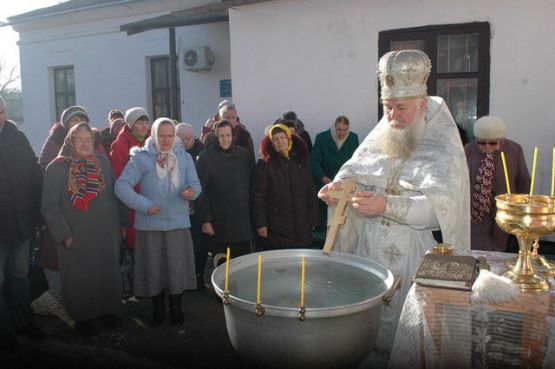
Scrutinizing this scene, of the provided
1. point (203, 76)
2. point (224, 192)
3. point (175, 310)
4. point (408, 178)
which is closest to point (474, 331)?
point (408, 178)

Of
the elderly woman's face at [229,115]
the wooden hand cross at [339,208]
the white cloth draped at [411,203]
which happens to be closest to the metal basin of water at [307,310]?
the wooden hand cross at [339,208]

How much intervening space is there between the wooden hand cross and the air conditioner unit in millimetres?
9002

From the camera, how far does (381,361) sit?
271cm

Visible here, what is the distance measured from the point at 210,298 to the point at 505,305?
3780 millimetres

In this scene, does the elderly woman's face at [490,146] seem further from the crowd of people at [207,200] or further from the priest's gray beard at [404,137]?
the priest's gray beard at [404,137]

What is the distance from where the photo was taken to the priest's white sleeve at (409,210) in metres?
2.49

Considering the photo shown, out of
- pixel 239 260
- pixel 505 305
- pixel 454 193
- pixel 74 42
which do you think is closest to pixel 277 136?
pixel 454 193

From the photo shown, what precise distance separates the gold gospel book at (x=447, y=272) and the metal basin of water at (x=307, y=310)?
0.48 ft

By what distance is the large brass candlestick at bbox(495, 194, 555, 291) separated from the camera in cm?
194

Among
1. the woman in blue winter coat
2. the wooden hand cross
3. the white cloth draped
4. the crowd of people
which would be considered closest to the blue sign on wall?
the crowd of people

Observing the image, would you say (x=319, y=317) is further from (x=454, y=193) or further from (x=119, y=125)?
(x=119, y=125)

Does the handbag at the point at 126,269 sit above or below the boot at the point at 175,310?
above

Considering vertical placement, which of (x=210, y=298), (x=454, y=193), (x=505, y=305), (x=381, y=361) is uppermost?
(x=454, y=193)

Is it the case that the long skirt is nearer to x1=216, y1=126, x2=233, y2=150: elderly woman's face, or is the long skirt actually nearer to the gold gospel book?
x1=216, y1=126, x2=233, y2=150: elderly woman's face
